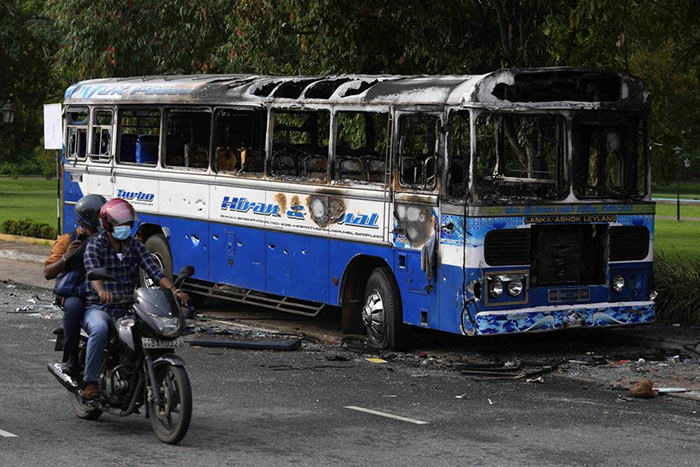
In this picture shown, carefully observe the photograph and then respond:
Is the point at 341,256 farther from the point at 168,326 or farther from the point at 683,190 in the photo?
the point at 683,190

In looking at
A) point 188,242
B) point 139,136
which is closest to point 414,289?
A: point 188,242

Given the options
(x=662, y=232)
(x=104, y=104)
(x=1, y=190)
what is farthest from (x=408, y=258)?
(x=1, y=190)

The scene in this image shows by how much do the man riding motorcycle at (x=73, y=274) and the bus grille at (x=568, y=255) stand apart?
5.14 m

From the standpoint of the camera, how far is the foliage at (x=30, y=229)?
2898 cm

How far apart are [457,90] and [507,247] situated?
1561mm

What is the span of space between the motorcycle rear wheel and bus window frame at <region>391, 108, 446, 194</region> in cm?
466

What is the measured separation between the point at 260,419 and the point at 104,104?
974 cm

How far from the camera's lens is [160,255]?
1783cm

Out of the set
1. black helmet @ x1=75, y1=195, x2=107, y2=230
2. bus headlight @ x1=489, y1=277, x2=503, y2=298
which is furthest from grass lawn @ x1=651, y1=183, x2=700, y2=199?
black helmet @ x1=75, y1=195, x2=107, y2=230

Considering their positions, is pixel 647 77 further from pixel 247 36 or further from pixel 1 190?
pixel 1 190

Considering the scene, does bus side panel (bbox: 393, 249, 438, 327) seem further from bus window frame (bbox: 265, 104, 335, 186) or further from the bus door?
bus window frame (bbox: 265, 104, 335, 186)

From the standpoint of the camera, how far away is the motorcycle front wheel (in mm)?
8656

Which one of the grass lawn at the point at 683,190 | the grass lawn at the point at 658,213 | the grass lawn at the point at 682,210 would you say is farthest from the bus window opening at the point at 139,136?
the grass lawn at the point at 683,190

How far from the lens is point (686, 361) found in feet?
43.8
